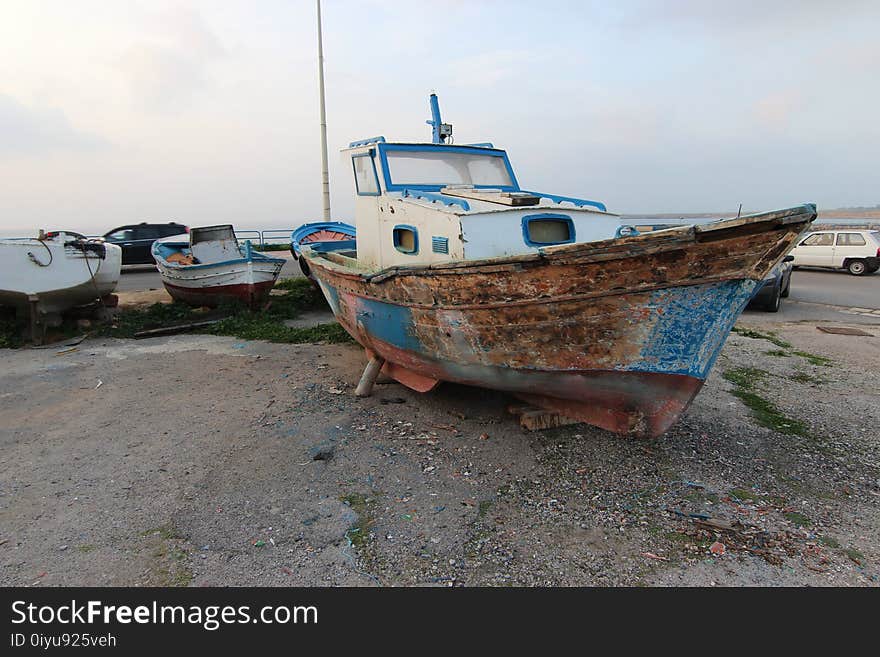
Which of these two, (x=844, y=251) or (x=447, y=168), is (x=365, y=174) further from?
(x=844, y=251)

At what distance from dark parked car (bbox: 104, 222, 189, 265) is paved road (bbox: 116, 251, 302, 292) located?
1.12ft

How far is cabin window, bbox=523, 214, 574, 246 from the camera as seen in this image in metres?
5.00

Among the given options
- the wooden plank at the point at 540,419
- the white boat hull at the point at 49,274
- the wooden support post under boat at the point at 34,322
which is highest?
the white boat hull at the point at 49,274

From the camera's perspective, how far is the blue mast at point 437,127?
7.58 meters

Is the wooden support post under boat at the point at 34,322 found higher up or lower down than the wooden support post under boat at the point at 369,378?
higher up

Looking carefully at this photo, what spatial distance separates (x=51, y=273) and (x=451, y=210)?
790 cm

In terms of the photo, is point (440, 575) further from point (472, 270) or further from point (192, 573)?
point (472, 270)

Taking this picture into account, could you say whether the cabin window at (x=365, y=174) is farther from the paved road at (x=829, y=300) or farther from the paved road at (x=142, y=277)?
the paved road at (x=142, y=277)

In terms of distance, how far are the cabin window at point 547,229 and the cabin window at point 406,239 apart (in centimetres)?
113

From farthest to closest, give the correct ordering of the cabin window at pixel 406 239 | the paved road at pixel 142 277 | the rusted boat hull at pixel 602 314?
the paved road at pixel 142 277 → the cabin window at pixel 406 239 → the rusted boat hull at pixel 602 314

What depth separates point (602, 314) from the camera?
3955 mm

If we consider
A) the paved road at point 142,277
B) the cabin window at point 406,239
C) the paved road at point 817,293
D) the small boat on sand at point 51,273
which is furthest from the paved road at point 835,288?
the small boat on sand at point 51,273

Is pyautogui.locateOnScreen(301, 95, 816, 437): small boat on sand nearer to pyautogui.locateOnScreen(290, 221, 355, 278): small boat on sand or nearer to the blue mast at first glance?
the blue mast
